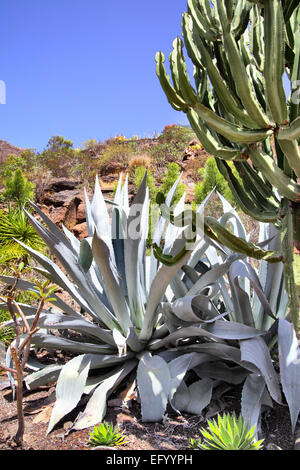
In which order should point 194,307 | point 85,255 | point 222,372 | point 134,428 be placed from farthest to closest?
point 194,307
point 222,372
point 85,255
point 134,428

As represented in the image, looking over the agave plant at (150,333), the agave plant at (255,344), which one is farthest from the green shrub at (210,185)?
the agave plant at (150,333)

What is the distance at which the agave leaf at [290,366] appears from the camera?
176 centimetres

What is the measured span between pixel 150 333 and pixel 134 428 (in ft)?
1.89

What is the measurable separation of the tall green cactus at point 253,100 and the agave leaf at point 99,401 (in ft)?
3.15

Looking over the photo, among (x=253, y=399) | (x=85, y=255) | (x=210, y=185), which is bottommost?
(x=253, y=399)

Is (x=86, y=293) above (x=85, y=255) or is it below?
below

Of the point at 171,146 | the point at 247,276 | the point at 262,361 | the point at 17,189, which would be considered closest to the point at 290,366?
the point at 262,361

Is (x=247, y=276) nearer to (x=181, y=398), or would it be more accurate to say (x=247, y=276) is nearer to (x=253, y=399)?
(x=253, y=399)

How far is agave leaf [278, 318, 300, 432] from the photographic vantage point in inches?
69.2

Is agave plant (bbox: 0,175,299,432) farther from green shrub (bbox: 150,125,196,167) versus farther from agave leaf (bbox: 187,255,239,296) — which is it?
green shrub (bbox: 150,125,196,167)

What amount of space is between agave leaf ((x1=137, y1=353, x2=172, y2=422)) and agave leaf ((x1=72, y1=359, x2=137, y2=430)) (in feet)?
0.63

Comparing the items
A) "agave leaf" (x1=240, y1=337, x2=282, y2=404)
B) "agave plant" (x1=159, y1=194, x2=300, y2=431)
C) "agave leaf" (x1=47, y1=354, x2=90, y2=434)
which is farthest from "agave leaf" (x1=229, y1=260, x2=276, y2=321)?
"agave leaf" (x1=47, y1=354, x2=90, y2=434)

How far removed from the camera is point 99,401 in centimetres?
195

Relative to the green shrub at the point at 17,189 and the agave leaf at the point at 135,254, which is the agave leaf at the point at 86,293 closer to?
the agave leaf at the point at 135,254
